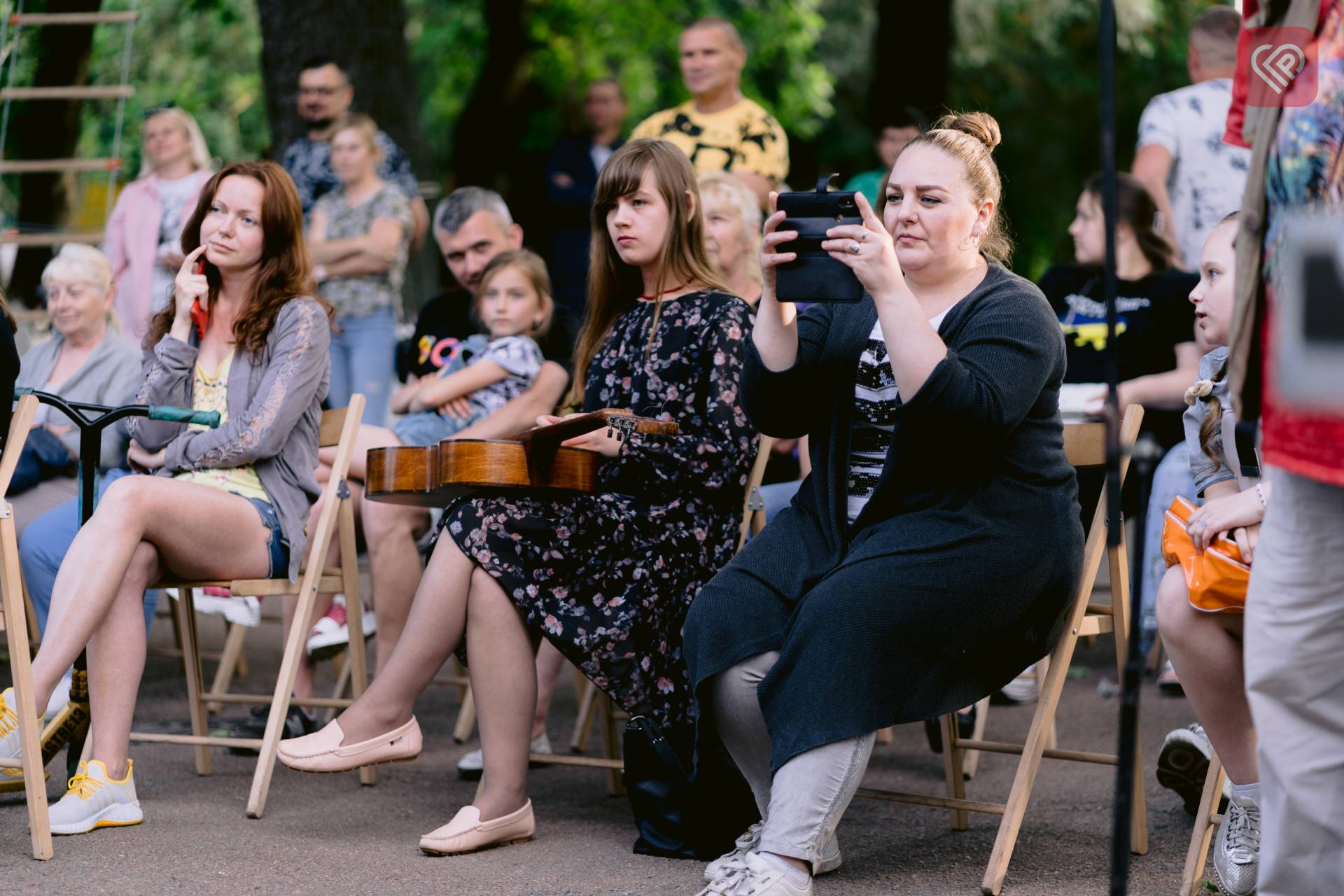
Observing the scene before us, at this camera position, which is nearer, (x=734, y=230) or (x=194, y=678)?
(x=194, y=678)

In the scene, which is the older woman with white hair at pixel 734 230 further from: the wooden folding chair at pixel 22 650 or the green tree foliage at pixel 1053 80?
the green tree foliage at pixel 1053 80

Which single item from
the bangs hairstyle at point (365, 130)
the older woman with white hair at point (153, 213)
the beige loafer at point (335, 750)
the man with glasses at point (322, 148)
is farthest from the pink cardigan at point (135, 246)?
the beige loafer at point (335, 750)

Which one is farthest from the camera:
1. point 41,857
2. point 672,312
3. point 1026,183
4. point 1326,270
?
point 1026,183

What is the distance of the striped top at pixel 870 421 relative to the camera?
368 centimetres

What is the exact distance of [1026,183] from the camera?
65.1 ft

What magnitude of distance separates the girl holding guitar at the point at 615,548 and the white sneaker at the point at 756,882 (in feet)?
2.36

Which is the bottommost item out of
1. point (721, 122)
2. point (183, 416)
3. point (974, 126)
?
point (183, 416)

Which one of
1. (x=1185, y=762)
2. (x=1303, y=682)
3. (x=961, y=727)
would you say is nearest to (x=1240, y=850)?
(x=1185, y=762)

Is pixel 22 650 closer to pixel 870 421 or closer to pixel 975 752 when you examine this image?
pixel 870 421

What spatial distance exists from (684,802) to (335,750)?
85cm

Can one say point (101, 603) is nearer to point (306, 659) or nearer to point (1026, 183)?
point (306, 659)

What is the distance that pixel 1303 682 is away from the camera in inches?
98.9

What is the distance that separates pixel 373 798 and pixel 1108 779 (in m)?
2.12

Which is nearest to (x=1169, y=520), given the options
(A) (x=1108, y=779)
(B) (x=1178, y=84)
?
(A) (x=1108, y=779)
